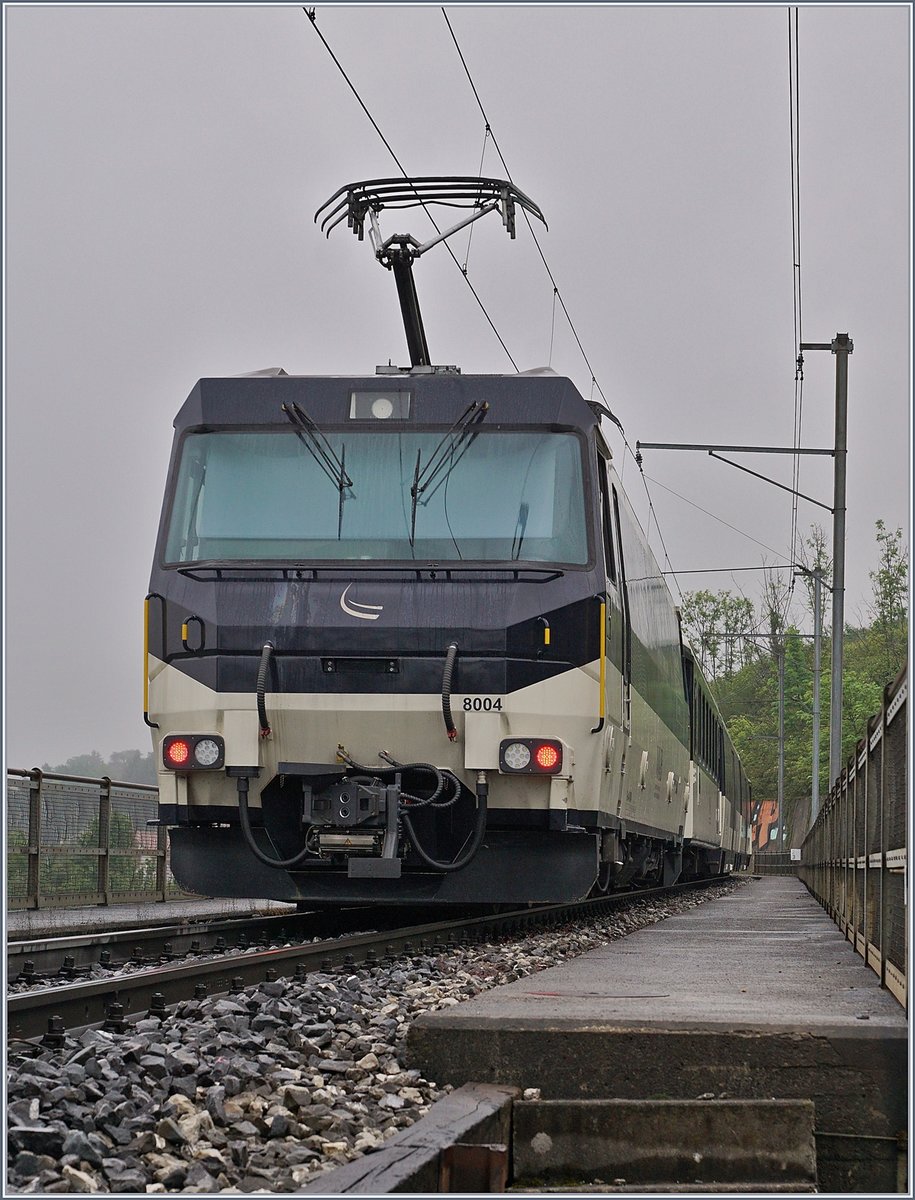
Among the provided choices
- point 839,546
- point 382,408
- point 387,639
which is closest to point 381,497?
point 382,408

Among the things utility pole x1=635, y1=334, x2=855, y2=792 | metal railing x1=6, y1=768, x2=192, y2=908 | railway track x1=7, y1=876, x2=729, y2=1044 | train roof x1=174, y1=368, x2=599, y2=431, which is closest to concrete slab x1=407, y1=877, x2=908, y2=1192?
railway track x1=7, y1=876, x2=729, y2=1044

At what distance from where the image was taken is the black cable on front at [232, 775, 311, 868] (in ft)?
31.2

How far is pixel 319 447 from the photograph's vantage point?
10.2 meters

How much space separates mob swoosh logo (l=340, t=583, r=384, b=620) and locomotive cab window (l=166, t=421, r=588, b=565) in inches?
16.9

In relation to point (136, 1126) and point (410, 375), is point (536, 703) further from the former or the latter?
point (136, 1126)

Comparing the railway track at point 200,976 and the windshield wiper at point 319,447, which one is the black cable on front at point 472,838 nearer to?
the railway track at point 200,976

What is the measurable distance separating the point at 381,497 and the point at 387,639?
106cm

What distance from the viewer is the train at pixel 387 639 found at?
9.49 m

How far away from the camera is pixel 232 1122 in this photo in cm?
436

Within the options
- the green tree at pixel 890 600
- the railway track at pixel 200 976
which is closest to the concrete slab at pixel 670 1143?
the railway track at pixel 200 976

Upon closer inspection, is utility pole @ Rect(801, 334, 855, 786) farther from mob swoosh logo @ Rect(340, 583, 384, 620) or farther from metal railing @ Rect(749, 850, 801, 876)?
metal railing @ Rect(749, 850, 801, 876)

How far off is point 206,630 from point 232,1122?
5.46 meters

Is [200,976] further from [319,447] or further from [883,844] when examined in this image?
[319,447]

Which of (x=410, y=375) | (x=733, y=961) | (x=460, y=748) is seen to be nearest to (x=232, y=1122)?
(x=733, y=961)
